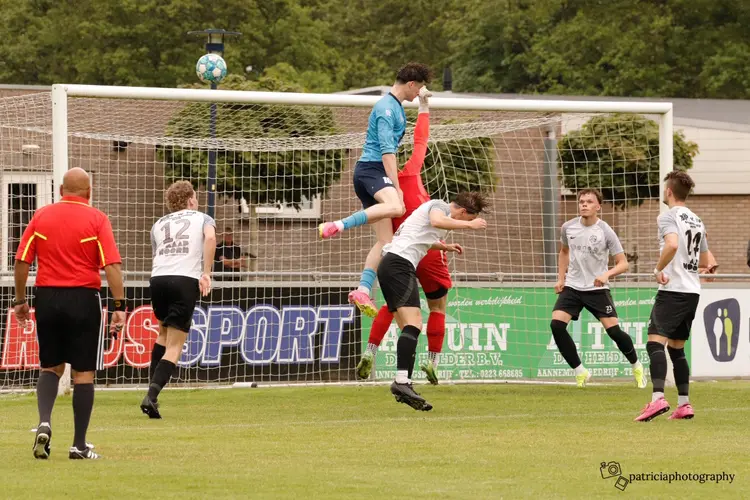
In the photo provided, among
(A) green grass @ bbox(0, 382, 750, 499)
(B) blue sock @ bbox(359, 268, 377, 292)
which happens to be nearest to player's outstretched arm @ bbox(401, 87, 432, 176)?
(B) blue sock @ bbox(359, 268, 377, 292)

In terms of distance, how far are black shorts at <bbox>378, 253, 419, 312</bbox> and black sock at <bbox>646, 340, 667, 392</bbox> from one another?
205 centimetres

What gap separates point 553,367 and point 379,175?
20.2ft

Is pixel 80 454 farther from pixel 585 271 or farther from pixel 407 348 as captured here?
pixel 585 271

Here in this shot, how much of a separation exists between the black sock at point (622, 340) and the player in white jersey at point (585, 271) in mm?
19

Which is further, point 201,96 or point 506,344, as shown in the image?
point 506,344

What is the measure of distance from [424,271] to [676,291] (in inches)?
104

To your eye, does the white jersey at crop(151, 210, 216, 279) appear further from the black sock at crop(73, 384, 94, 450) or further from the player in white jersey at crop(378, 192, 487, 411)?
the black sock at crop(73, 384, 94, 450)

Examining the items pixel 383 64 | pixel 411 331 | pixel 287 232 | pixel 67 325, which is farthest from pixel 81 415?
pixel 383 64

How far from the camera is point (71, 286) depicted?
8727 mm

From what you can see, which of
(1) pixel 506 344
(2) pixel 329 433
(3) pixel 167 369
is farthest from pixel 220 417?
(1) pixel 506 344

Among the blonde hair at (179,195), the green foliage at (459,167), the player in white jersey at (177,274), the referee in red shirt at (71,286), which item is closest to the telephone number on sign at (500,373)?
the green foliage at (459,167)

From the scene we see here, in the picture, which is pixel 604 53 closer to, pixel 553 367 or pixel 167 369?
pixel 553 367

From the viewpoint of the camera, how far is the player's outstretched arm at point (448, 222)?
11.4 m

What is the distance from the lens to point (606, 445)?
31.1 feet
